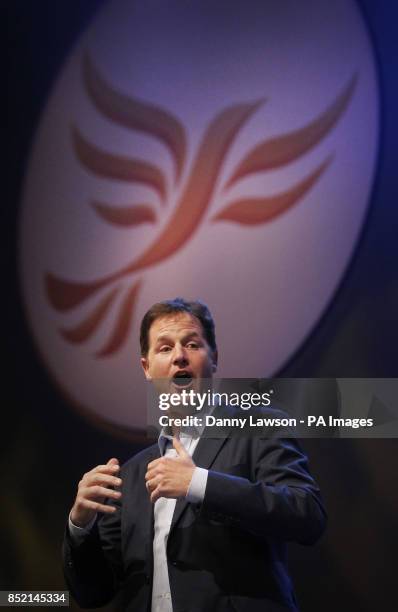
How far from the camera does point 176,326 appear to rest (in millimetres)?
2113

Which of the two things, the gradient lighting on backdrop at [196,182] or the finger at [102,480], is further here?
the gradient lighting on backdrop at [196,182]

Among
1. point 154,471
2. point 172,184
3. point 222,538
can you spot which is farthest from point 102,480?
point 172,184

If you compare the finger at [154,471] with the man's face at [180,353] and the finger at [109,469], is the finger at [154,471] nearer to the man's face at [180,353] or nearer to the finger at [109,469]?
the finger at [109,469]

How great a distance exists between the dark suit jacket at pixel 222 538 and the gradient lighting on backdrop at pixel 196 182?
23.8 inches

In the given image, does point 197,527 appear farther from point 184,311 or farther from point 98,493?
point 184,311

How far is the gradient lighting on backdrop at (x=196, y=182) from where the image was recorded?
2.51 meters

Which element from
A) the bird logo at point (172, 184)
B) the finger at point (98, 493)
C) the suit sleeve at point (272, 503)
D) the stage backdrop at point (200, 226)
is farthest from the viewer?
the bird logo at point (172, 184)

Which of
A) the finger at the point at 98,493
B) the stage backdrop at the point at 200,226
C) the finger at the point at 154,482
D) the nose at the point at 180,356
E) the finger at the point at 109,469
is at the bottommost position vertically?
the finger at the point at 154,482

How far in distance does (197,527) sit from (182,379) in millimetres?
422

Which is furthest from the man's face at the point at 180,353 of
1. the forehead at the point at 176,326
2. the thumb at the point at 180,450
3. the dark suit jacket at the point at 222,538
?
the thumb at the point at 180,450

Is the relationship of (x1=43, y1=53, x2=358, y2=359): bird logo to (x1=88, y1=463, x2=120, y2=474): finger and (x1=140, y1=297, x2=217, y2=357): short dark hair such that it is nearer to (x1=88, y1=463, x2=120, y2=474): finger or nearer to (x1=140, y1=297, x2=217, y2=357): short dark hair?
(x1=140, y1=297, x2=217, y2=357): short dark hair

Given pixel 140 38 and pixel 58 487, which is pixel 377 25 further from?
pixel 58 487

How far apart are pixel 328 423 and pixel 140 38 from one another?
1.49 metres

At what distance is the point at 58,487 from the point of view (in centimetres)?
255
